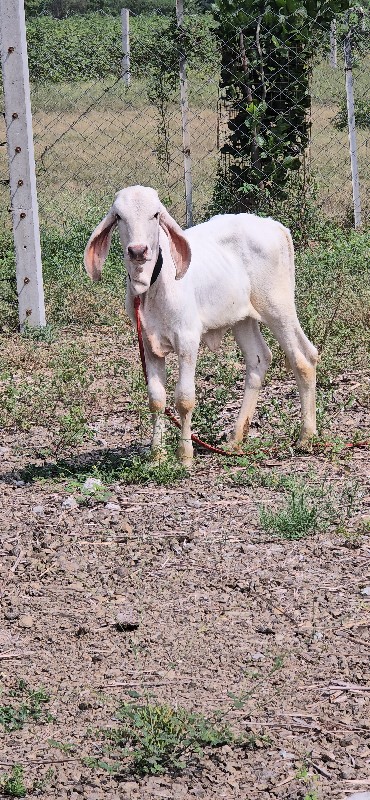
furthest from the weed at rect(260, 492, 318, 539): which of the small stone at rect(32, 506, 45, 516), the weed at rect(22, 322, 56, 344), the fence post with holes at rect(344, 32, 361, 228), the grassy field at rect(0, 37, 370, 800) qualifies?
the fence post with holes at rect(344, 32, 361, 228)

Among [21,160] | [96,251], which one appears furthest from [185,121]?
[96,251]

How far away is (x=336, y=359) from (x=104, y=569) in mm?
3606

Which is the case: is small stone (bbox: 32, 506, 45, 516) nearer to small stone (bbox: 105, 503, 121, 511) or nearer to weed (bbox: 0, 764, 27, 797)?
small stone (bbox: 105, 503, 121, 511)

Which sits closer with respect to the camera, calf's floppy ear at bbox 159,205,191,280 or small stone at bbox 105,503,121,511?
small stone at bbox 105,503,121,511

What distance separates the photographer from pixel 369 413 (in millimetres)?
7391

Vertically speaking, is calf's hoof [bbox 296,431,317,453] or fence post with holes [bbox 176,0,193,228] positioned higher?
fence post with holes [bbox 176,0,193,228]

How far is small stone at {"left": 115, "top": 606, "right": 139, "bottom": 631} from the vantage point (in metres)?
4.58

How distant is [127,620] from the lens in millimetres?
4625

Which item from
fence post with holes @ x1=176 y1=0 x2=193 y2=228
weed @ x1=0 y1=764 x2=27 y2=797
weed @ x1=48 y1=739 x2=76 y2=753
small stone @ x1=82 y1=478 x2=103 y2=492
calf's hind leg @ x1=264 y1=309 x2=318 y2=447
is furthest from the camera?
fence post with holes @ x1=176 y1=0 x2=193 y2=228

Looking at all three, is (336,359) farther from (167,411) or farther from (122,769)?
(122,769)

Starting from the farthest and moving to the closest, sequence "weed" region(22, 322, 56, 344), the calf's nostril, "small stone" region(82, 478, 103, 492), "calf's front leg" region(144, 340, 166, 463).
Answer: "weed" region(22, 322, 56, 344)
"calf's front leg" region(144, 340, 166, 463)
"small stone" region(82, 478, 103, 492)
the calf's nostril

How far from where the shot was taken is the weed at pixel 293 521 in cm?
540

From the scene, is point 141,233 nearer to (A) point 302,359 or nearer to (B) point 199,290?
(B) point 199,290

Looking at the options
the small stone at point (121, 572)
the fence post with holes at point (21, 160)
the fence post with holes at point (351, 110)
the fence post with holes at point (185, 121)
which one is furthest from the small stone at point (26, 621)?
the fence post with holes at point (351, 110)
